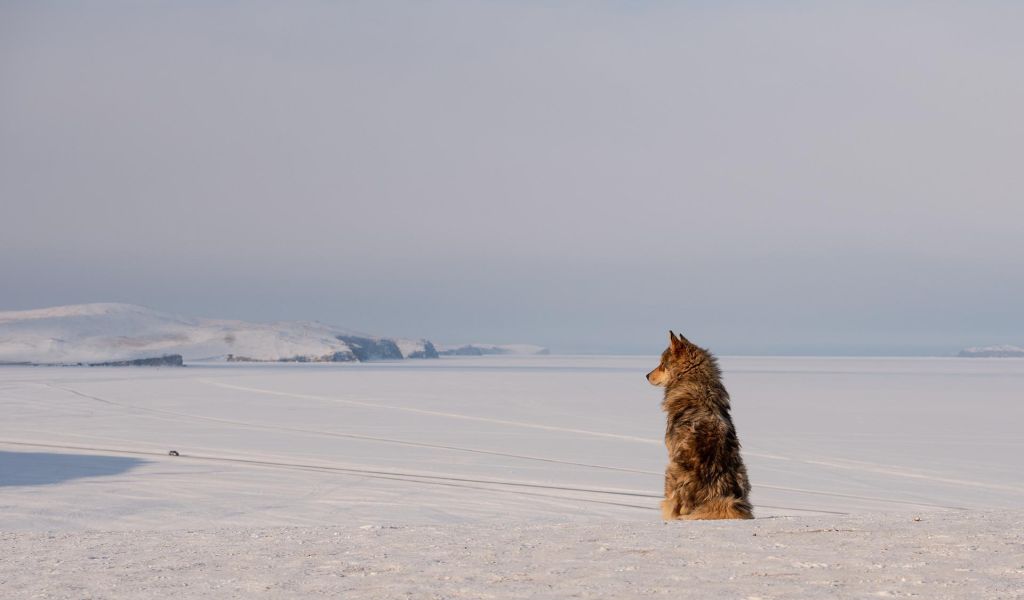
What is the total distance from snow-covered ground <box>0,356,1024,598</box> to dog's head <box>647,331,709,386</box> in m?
1.82

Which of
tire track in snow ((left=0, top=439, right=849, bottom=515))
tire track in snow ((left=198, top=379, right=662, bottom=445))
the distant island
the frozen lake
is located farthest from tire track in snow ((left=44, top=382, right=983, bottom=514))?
the distant island

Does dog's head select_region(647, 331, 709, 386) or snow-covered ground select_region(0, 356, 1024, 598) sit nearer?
snow-covered ground select_region(0, 356, 1024, 598)

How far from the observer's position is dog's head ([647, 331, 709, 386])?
32.8 feet

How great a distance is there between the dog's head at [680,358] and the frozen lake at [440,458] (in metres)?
2.10

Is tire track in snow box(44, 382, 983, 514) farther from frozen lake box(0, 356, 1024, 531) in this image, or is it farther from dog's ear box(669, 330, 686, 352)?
dog's ear box(669, 330, 686, 352)

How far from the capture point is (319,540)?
776 centimetres

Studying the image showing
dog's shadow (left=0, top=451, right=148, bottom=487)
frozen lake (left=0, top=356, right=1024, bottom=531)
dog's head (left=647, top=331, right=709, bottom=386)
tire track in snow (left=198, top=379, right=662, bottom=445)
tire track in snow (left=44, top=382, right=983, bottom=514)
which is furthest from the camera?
tire track in snow (left=198, top=379, right=662, bottom=445)

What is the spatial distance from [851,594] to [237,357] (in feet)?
563

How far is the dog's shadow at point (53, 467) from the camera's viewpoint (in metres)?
21.9

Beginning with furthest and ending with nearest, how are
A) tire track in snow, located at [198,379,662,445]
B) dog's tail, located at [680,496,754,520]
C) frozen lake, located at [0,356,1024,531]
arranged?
tire track in snow, located at [198,379,662,445], frozen lake, located at [0,356,1024,531], dog's tail, located at [680,496,754,520]

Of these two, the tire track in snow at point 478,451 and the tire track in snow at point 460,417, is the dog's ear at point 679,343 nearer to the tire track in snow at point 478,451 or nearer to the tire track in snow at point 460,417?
the tire track in snow at point 478,451

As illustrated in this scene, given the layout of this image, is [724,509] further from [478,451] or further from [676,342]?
[478,451]

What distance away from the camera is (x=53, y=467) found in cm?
2398

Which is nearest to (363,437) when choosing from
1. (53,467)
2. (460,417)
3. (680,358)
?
(460,417)
